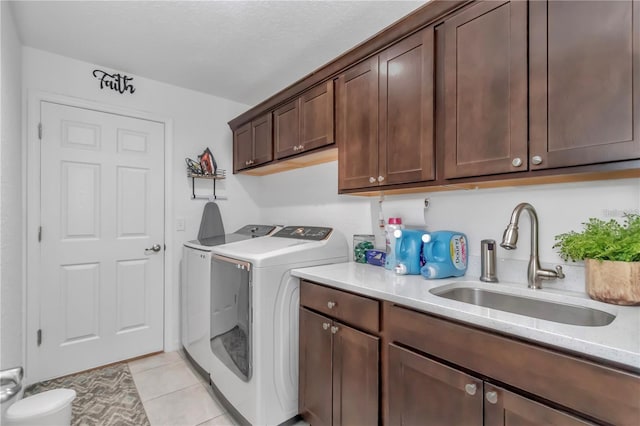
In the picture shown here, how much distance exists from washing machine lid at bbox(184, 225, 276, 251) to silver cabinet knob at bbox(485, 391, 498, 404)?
195 centimetres

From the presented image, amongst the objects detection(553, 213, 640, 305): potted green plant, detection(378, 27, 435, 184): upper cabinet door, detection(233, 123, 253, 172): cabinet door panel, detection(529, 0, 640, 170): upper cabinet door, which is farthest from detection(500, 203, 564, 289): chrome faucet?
detection(233, 123, 253, 172): cabinet door panel

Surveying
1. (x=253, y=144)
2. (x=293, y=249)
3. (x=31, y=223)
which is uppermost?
(x=253, y=144)

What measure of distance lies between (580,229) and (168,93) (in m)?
3.17

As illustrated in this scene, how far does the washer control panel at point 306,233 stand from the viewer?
2.12m

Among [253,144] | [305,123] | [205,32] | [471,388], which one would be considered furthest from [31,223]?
[471,388]

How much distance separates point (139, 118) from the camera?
2.65 meters

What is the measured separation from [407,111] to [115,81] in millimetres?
2444

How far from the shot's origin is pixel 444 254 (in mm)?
1546

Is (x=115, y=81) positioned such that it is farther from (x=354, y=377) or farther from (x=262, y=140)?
(x=354, y=377)

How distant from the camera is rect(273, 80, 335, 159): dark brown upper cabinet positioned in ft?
6.48

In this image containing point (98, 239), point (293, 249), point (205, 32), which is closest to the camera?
point (293, 249)

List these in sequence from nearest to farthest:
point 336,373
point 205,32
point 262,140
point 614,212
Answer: point 614,212 < point 336,373 < point 205,32 < point 262,140

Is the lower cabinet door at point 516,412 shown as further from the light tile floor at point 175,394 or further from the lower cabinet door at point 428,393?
the light tile floor at point 175,394

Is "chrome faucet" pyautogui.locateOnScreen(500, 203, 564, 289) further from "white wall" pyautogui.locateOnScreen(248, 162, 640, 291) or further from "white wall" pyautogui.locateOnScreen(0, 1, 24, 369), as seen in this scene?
"white wall" pyautogui.locateOnScreen(0, 1, 24, 369)
